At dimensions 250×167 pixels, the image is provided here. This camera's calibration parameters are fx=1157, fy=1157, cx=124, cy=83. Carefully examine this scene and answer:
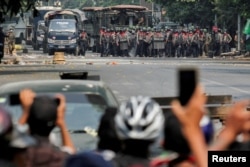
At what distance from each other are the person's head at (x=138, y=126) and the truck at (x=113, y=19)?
70568mm

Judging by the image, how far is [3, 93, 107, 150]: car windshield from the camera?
1066 centimetres

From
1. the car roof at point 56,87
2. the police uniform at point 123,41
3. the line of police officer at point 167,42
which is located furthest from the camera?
the police uniform at point 123,41

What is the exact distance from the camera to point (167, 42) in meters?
71.2

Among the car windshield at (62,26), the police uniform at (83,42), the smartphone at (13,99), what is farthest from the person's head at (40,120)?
the police uniform at (83,42)

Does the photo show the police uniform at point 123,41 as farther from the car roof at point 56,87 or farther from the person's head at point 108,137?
the person's head at point 108,137

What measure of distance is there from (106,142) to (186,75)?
1344 mm

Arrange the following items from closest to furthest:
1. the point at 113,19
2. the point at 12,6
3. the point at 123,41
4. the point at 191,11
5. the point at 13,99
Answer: the point at 13,99
the point at 12,6
the point at 123,41
the point at 113,19
the point at 191,11

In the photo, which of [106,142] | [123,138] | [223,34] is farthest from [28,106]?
[223,34]

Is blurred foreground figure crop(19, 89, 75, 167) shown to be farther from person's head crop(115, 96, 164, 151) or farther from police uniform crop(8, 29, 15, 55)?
police uniform crop(8, 29, 15, 55)

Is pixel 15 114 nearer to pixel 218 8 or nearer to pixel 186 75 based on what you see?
pixel 186 75

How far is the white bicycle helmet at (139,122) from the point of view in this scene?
5707mm

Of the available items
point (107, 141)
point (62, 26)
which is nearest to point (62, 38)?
point (62, 26)

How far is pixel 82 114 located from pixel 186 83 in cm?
599

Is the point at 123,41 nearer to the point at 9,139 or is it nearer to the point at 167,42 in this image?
the point at 167,42
